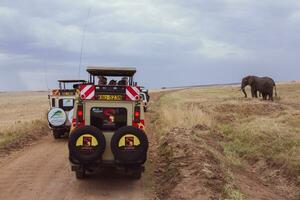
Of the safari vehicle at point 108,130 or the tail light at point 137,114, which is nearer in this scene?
the safari vehicle at point 108,130

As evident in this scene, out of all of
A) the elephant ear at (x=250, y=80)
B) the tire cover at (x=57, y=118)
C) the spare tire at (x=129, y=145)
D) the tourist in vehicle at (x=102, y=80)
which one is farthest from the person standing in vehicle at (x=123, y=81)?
the elephant ear at (x=250, y=80)

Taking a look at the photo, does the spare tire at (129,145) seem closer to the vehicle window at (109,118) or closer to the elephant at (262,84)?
the vehicle window at (109,118)

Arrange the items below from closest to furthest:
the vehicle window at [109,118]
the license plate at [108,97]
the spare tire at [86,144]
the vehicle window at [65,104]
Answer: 1. the spare tire at [86,144]
2. the license plate at [108,97]
3. the vehicle window at [109,118]
4. the vehicle window at [65,104]

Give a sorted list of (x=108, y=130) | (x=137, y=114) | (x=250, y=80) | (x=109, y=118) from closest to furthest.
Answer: (x=137, y=114) → (x=108, y=130) → (x=109, y=118) → (x=250, y=80)

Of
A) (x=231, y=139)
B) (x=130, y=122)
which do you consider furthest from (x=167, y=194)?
(x=231, y=139)

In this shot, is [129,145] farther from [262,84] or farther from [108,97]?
[262,84]

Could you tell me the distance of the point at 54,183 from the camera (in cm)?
1209

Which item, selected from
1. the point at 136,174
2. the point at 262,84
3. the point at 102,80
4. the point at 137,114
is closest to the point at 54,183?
the point at 136,174

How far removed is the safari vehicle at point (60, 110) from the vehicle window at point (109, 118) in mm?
7375

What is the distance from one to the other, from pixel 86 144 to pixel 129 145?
96 centimetres

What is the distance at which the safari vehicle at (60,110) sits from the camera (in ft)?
65.1

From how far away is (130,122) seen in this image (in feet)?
39.9

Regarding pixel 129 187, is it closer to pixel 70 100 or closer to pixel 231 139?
pixel 231 139

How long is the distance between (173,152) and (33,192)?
16.1 ft
